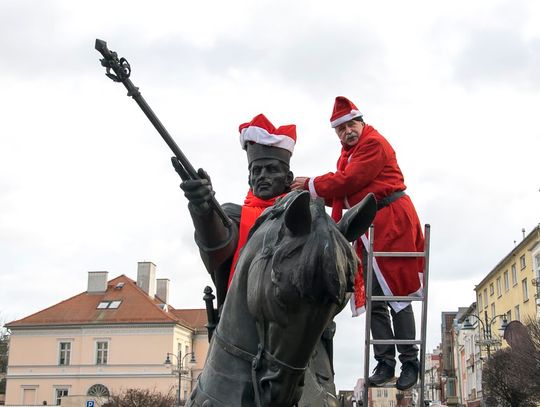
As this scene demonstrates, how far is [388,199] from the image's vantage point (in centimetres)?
481

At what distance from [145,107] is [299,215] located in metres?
1.46

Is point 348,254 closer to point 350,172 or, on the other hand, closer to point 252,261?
point 252,261

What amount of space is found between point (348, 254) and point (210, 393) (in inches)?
40.7

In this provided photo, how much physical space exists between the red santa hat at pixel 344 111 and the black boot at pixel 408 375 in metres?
1.75

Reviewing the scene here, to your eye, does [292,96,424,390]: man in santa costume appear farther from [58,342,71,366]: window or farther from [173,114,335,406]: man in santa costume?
[58,342,71,366]: window

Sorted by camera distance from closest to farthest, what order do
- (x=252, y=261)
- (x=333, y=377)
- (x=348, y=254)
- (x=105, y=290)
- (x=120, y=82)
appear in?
(x=348, y=254) → (x=252, y=261) → (x=120, y=82) → (x=333, y=377) → (x=105, y=290)

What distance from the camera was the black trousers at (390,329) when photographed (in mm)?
4637

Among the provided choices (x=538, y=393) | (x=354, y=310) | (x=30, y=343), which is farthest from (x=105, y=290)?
(x=354, y=310)

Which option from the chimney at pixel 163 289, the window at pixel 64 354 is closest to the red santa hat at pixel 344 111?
the window at pixel 64 354

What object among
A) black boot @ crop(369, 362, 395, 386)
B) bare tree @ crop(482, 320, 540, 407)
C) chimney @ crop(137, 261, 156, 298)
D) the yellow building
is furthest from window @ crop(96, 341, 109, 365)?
black boot @ crop(369, 362, 395, 386)

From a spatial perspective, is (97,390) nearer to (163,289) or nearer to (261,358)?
(163,289)

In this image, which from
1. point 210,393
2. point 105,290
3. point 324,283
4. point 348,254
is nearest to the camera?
point 324,283

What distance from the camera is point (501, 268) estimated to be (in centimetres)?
5453

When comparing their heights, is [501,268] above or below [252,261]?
above
